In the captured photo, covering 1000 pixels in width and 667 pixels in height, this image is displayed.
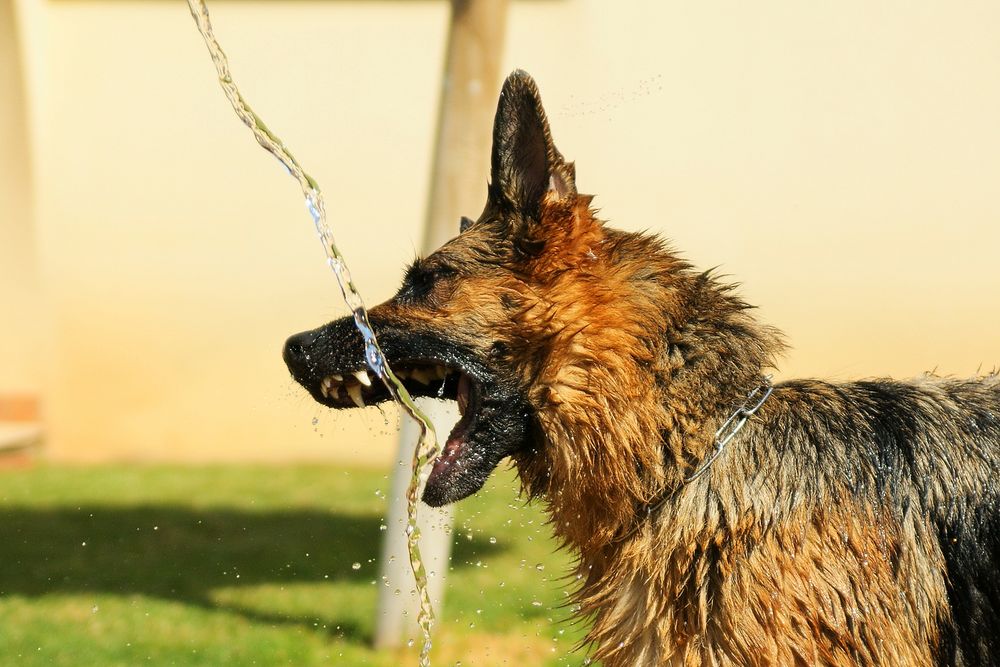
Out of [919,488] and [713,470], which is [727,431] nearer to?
[713,470]

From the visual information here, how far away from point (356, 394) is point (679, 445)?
114cm

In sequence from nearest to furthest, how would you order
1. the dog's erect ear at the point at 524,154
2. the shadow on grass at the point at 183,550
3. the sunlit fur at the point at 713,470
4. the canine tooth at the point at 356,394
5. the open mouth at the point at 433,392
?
the sunlit fur at the point at 713,470, the dog's erect ear at the point at 524,154, the open mouth at the point at 433,392, the canine tooth at the point at 356,394, the shadow on grass at the point at 183,550

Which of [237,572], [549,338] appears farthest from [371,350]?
[237,572]

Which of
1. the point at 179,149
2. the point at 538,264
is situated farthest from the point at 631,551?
the point at 179,149

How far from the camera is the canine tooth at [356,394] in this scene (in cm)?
391

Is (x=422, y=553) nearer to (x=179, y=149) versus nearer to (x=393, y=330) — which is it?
(x=393, y=330)

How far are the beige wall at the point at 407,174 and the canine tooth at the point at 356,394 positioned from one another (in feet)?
18.0

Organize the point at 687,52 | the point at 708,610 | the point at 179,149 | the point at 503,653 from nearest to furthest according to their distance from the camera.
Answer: the point at 708,610, the point at 503,653, the point at 687,52, the point at 179,149

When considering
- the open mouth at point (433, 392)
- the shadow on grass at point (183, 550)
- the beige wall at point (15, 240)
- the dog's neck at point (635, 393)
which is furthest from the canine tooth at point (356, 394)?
the beige wall at point (15, 240)

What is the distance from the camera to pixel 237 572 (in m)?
7.60

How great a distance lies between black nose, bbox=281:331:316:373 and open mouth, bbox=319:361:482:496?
0.09 m

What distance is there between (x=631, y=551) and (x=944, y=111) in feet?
24.4

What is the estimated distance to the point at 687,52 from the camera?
953 cm

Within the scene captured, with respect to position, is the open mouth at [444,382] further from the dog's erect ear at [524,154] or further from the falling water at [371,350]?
the dog's erect ear at [524,154]
